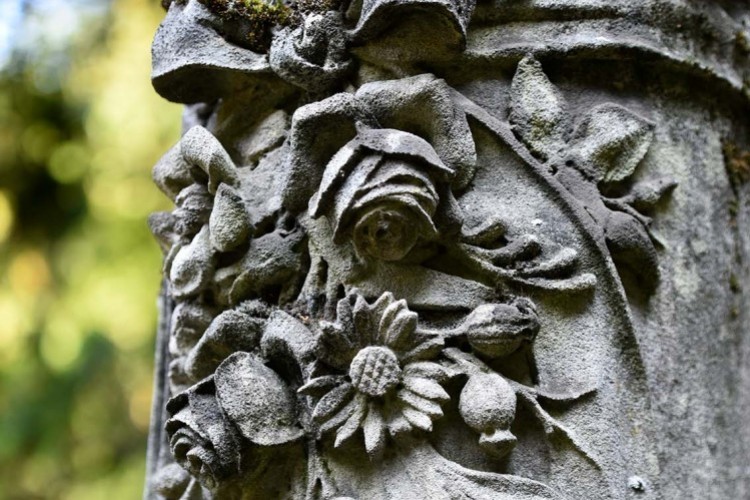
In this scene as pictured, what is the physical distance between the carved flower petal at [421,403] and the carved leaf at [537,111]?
42 cm

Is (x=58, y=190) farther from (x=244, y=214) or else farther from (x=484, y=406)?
(x=484, y=406)

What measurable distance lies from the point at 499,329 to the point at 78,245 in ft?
10.7

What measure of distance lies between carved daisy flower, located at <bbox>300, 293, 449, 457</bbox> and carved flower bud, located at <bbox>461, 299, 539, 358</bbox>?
5 cm

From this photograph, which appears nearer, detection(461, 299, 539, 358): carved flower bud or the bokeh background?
detection(461, 299, 539, 358): carved flower bud

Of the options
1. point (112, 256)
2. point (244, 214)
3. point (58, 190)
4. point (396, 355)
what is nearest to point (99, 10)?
point (58, 190)

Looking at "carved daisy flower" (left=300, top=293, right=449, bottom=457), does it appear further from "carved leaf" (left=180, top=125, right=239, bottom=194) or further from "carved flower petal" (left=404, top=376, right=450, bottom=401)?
"carved leaf" (left=180, top=125, right=239, bottom=194)

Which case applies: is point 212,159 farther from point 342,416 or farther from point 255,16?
point 342,416

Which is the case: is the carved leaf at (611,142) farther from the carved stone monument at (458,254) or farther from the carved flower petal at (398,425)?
the carved flower petal at (398,425)

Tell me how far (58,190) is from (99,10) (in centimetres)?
79

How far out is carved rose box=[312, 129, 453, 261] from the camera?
1.39m

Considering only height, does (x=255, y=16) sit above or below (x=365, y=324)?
above

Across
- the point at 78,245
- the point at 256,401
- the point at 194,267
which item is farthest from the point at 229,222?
the point at 78,245

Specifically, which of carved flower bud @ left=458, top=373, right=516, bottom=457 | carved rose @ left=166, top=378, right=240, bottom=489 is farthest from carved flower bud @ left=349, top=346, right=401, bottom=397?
carved rose @ left=166, top=378, right=240, bottom=489

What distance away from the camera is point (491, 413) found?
1372 millimetres
